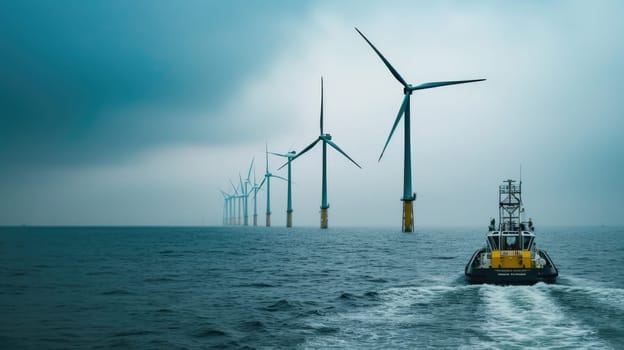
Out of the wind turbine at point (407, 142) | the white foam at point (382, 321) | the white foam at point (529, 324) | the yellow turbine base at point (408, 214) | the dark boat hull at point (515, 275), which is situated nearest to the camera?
the white foam at point (529, 324)

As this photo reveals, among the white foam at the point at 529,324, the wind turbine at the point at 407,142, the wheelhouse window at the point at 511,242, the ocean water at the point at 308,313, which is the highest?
the wind turbine at the point at 407,142

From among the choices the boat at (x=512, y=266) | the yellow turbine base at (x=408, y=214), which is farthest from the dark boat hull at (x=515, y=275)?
the yellow turbine base at (x=408, y=214)

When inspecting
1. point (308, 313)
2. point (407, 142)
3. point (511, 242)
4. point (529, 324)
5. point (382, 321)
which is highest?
point (407, 142)

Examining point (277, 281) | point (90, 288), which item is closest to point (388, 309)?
point (277, 281)

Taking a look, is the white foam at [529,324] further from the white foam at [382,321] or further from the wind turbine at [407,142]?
the wind turbine at [407,142]

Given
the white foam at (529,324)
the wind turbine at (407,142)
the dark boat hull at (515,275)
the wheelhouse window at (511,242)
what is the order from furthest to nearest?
the wind turbine at (407,142) → the wheelhouse window at (511,242) → the dark boat hull at (515,275) → the white foam at (529,324)

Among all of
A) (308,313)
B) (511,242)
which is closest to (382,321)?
(308,313)

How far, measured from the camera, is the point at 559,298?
33.6 meters

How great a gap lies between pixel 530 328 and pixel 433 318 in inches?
195

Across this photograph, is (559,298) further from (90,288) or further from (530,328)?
(90,288)

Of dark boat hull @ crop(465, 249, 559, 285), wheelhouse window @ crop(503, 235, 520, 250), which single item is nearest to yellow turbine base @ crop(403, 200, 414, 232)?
wheelhouse window @ crop(503, 235, 520, 250)

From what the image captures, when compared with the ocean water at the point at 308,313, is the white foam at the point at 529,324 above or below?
above

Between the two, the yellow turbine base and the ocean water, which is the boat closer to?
the ocean water

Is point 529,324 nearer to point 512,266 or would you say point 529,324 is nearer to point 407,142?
point 512,266
